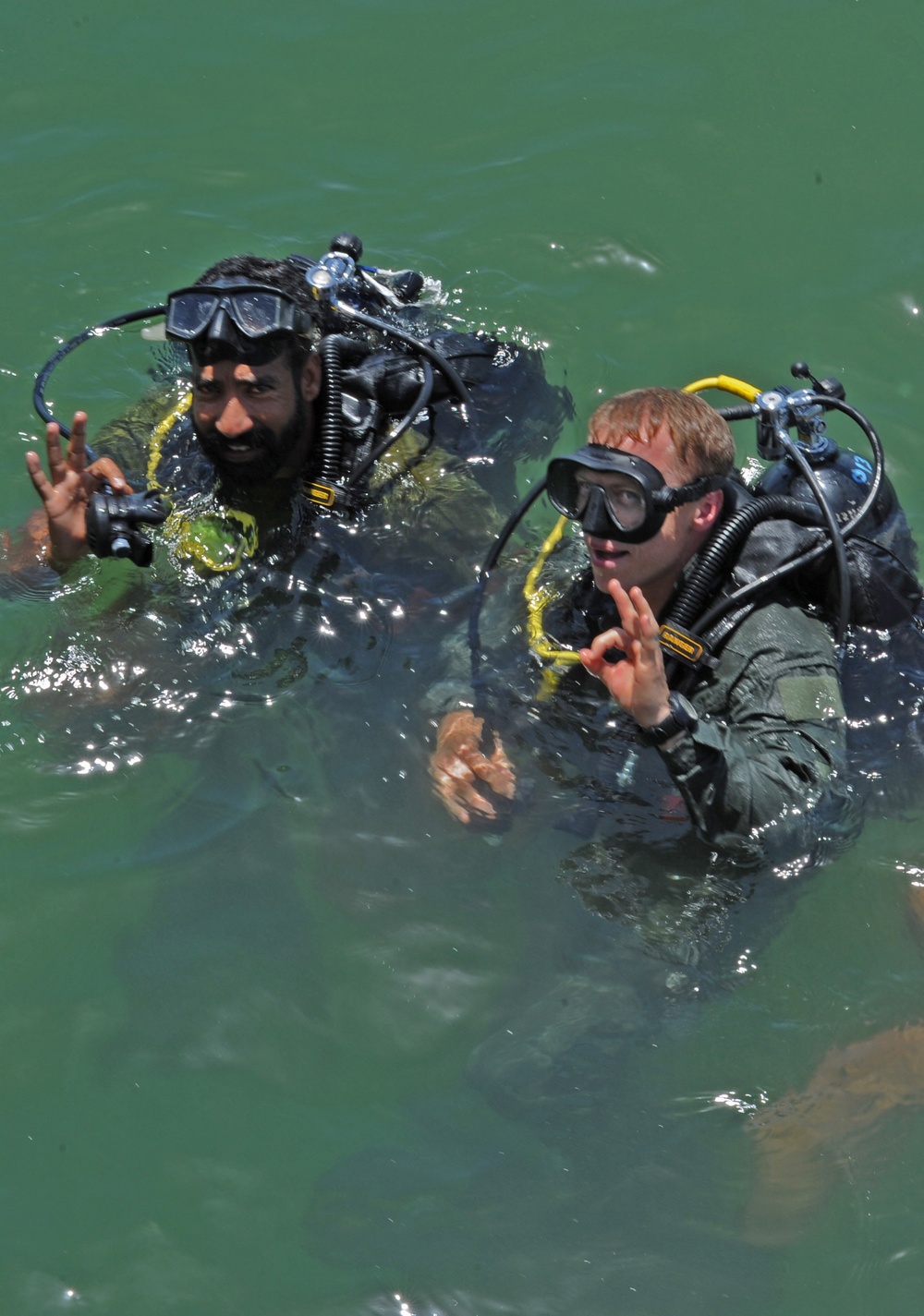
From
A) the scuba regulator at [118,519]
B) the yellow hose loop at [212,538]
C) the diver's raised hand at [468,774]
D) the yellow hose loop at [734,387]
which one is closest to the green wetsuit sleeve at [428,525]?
the yellow hose loop at [212,538]

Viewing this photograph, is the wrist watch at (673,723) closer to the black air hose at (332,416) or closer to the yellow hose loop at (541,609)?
the yellow hose loop at (541,609)

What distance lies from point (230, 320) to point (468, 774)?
6.84 ft

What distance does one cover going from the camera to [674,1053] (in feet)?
15.8

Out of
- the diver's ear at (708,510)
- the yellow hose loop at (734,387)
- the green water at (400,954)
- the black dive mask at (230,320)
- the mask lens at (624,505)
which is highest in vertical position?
the black dive mask at (230,320)

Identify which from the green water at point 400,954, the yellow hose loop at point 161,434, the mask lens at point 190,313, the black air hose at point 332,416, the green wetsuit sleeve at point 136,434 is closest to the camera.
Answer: the green water at point 400,954

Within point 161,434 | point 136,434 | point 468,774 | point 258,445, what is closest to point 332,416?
point 258,445

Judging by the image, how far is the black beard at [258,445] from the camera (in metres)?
5.75

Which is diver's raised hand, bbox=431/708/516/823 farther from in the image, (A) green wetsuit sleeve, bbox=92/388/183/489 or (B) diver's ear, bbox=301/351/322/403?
(A) green wetsuit sleeve, bbox=92/388/183/489

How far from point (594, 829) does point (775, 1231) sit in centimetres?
149

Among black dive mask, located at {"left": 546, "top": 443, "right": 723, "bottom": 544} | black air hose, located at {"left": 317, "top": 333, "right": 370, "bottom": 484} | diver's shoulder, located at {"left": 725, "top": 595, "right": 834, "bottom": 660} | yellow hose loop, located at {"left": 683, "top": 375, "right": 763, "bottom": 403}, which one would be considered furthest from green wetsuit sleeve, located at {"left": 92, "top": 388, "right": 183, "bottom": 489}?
diver's shoulder, located at {"left": 725, "top": 595, "right": 834, "bottom": 660}

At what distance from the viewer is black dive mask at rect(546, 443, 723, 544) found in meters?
4.50

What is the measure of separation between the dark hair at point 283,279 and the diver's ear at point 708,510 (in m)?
2.03

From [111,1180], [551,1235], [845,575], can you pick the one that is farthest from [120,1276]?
[845,575]

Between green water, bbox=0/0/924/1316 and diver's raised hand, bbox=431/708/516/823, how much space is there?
11 centimetres
